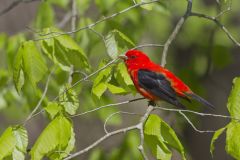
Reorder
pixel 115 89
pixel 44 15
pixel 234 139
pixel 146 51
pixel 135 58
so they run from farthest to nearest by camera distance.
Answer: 1. pixel 146 51
2. pixel 44 15
3. pixel 135 58
4. pixel 115 89
5. pixel 234 139

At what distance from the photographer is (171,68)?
8445 millimetres

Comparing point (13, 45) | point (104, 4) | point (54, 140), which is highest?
point (104, 4)

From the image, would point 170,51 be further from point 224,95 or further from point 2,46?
point 2,46

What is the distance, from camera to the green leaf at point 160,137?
4527 mm

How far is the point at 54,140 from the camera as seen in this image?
453 centimetres

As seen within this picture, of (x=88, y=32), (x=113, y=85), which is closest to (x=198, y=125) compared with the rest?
(x=88, y=32)

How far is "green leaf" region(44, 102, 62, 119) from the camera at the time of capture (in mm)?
4744

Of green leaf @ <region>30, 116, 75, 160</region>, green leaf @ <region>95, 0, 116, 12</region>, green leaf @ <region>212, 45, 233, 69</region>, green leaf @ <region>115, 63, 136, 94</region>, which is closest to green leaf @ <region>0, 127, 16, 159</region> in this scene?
green leaf @ <region>30, 116, 75, 160</region>

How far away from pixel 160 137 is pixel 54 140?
712 millimetres

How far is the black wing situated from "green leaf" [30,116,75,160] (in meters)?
1.51

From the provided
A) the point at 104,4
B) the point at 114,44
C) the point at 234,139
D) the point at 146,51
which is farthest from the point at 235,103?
the point at 146,51

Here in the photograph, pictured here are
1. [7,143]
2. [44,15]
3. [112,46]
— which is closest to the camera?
[7,143]

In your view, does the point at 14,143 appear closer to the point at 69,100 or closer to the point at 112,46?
the point at 69,100

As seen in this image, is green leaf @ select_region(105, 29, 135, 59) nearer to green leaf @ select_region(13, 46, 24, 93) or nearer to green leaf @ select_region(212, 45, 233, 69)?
green leaf @ select_region(13, 46, 24, 93)
